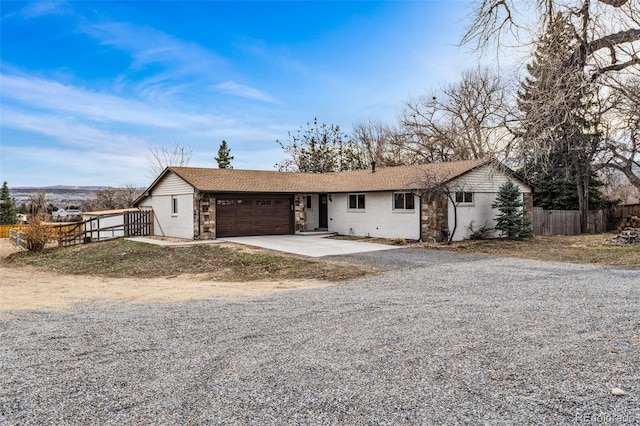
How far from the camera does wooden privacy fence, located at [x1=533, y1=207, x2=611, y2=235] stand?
2312 cm

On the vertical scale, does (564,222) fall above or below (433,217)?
below

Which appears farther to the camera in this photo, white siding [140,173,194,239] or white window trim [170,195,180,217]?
white window trim [170,195,180,217]

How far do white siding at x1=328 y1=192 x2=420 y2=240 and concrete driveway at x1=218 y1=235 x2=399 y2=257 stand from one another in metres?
1.69

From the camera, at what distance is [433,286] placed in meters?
8.64

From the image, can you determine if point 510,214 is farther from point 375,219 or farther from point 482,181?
point 375,219

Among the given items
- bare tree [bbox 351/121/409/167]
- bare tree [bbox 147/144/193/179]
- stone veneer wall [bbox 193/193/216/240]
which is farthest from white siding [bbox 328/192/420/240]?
bare tree [bbox 147/144/193/179]

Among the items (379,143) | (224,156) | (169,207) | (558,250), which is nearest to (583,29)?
(558,250)

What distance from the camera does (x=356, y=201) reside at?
2084 cm

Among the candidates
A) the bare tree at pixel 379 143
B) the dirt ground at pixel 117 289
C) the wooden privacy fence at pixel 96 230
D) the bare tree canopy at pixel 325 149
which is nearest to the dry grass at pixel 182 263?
the dirt ground at pixel 117 289

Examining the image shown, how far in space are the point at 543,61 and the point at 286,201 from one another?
45.2ft

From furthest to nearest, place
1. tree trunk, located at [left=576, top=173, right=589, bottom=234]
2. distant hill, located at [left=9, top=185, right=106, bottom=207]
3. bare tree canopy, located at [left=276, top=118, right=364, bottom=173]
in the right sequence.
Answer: distant hill, located at [left=9, top=185, right=106, bottom=207] < bare tree canopy, located at [left=276, top=118, right=364, bottom=173] < tree trunk, located at [left=576, top=173, right=589, bottom=234]

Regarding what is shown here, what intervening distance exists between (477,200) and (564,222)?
26.8 ft

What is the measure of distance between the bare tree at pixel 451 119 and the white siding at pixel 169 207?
18984 millimetres

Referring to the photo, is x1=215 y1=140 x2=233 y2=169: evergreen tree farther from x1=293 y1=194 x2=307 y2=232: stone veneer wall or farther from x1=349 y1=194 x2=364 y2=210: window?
x1=349 y1=194 x2=364 y2=210: window
